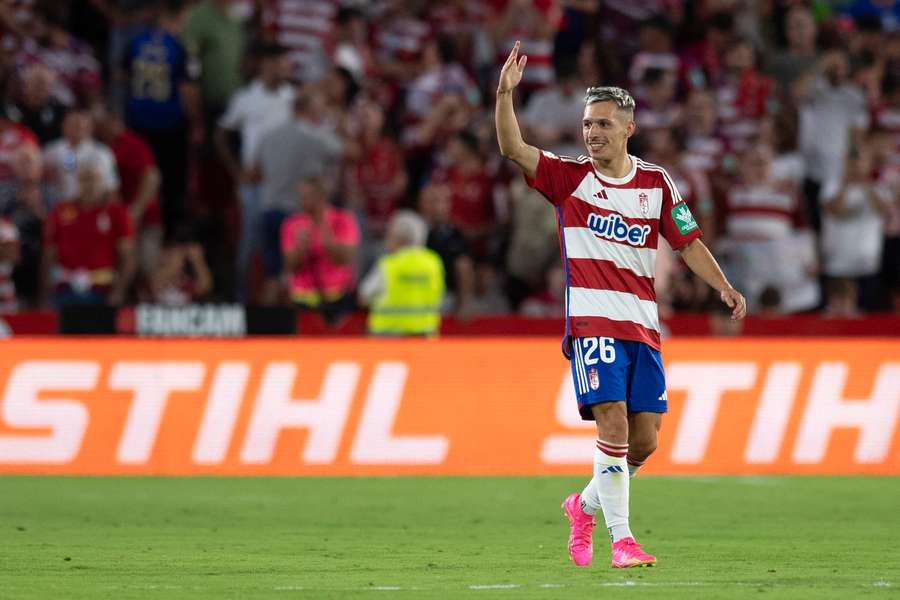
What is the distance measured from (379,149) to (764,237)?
14.1ft

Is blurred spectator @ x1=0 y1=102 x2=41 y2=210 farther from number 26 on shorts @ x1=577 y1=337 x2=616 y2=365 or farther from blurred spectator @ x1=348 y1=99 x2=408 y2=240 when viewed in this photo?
number 26 on shorts @ x1=577 y1=337 x2=616 y2=365

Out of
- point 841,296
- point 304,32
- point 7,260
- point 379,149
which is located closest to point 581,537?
point 7,260

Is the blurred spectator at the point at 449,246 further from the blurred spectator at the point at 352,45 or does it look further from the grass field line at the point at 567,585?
the grass field line at the point at 567,585

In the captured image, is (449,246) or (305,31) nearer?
(449,246)

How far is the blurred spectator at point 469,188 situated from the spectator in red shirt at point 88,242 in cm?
354

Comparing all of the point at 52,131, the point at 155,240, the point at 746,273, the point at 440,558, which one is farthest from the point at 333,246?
the point at 440,558

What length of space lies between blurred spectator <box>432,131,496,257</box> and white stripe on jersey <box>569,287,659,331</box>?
9762 mm

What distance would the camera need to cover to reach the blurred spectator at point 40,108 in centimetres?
1789

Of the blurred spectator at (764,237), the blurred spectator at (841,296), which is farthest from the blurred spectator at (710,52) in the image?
the blurred spectator at (841,296)

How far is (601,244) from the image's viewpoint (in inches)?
337

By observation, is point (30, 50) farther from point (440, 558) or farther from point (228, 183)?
point (440, 558)

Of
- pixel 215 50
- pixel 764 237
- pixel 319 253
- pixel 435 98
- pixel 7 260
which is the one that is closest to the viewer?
pixel 7 260

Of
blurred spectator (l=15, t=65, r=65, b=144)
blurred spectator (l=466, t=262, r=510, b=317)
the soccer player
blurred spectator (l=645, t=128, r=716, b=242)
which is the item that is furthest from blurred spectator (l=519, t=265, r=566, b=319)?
the soccer player

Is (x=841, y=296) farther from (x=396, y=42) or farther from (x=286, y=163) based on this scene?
(x=286, y=163)
